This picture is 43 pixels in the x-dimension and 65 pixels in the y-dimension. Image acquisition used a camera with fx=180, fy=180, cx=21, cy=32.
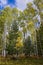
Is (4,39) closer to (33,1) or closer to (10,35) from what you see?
(10,35)

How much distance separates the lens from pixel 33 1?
3566 centimetres

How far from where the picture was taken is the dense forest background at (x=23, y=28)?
119ft

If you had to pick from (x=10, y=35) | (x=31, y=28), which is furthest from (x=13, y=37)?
(x=31, y=28)

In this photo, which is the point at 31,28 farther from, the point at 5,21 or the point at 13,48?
the point at 13,48

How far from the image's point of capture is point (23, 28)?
41.3m

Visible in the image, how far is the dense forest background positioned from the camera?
36344mm

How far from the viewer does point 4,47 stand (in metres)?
52.8

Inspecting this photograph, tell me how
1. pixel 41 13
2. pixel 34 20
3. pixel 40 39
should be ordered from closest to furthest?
pixel 41 13 < pixel 34 20 < pixel 40 39

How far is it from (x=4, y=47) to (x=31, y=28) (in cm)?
1672

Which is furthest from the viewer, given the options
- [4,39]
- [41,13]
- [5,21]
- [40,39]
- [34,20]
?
[4,39]

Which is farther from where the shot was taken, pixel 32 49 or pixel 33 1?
pixel 32 49

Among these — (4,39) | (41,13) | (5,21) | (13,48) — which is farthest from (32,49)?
(41,13)

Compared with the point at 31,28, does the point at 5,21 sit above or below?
above

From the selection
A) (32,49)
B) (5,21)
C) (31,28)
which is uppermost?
(5,21)
